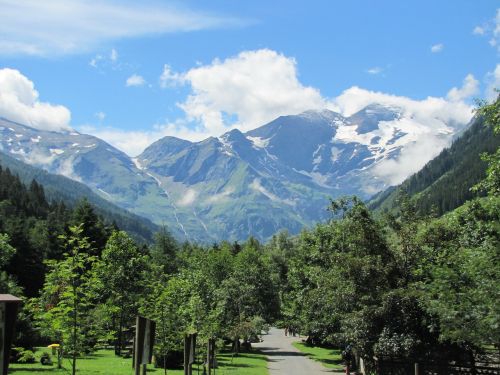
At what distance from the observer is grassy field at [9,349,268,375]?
3453 centimetres

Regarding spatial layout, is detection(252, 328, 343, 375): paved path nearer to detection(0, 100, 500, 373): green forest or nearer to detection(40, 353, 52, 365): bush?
detection(0, 100, 500, 373): green forest

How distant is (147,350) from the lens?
1136 cm

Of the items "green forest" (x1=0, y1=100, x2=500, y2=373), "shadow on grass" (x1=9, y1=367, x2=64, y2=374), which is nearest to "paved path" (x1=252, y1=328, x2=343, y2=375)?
"green forest" (x1=0, y1=100, x2=500, y2=373)

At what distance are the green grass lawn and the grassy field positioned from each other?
589cm

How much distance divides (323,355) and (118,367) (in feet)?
98.5

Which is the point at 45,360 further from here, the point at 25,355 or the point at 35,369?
the point at 25,355

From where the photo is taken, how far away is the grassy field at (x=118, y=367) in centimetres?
3453

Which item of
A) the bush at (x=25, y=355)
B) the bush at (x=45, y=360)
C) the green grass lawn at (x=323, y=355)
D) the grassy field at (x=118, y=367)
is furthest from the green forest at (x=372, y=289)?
the green grass lawn at (x=323, y=355)

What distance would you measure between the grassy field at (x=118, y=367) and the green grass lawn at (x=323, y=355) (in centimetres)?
589

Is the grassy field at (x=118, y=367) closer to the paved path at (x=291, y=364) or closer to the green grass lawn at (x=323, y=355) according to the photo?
the paved path at (x=291, y=364)

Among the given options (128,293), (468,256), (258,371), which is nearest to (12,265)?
(128,293)

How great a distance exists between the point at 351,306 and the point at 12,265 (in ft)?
205

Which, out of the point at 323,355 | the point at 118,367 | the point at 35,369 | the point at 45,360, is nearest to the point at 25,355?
the point at 35,369

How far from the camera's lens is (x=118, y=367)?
128ft
